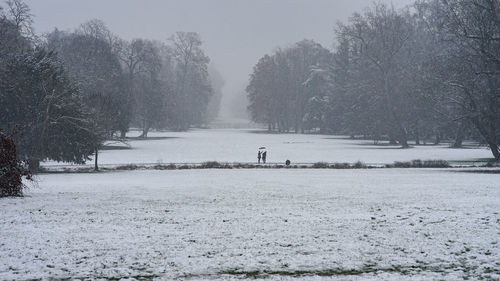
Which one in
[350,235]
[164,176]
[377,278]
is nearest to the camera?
[377,278]

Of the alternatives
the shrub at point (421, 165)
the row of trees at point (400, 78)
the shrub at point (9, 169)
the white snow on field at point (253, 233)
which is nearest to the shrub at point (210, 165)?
the white snow on field at point (253, 233)

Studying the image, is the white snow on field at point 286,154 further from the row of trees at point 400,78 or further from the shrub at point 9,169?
the shrub at point 9,169

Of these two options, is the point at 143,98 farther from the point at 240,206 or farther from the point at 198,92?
the point at 240,206

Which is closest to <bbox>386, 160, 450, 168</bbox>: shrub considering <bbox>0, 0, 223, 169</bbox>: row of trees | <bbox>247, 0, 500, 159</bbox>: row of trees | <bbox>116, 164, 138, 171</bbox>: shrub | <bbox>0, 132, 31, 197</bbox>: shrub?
<bbox>247, 0, 500, 159</bbox>: row of trees

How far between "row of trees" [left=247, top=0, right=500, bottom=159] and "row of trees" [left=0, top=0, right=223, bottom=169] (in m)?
25.9

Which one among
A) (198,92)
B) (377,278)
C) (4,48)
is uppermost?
(198,92)

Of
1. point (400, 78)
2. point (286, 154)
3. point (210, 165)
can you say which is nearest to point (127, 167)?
point (210, 165)

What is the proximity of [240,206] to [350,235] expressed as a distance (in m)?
4.72

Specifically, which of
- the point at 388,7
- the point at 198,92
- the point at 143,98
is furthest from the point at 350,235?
the point at 198,92

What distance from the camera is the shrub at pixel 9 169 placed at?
15688mm

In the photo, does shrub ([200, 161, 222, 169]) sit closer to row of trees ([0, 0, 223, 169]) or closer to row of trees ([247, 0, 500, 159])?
row of trees ([0, 0, 223, 169])

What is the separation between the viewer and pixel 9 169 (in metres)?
15.8

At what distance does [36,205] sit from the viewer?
14.3 meters

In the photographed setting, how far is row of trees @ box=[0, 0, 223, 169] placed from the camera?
91.7ft
